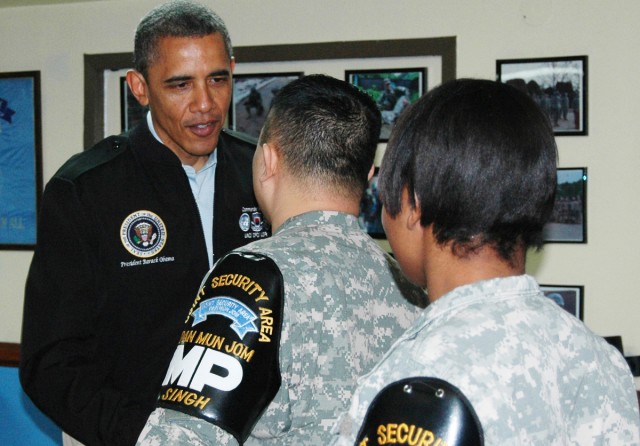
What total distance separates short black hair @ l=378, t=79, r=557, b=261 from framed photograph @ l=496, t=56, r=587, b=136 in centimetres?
209

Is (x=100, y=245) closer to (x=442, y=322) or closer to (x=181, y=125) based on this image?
(x=181, y=125)

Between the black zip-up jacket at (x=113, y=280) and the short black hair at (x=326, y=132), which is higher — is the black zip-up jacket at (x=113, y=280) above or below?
below

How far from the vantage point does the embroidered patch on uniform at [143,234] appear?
1.46m

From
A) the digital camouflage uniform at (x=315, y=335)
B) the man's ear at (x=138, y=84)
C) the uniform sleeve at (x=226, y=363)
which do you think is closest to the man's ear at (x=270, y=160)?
the digital camouflage uniform at (x=315, y=335)

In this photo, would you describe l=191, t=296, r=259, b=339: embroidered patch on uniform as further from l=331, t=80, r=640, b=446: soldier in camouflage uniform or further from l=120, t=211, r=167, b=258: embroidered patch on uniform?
l=120, t=211, r=167, b=258: embroidered patch on uniform

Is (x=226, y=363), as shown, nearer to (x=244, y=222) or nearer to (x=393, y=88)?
(x=244, y=222)

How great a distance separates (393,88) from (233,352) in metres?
2.13

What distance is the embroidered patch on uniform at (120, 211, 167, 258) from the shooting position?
1.46 meters

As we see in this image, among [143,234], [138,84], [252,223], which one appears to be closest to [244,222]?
[252,223]

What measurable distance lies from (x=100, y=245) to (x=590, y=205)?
77.7 inches

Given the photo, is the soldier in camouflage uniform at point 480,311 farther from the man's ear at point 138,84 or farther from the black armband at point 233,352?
the man's ear at point 138,84

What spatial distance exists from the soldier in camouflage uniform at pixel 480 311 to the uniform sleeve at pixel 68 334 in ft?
2.36

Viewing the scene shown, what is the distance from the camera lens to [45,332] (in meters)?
1.37

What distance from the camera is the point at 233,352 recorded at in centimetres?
97
